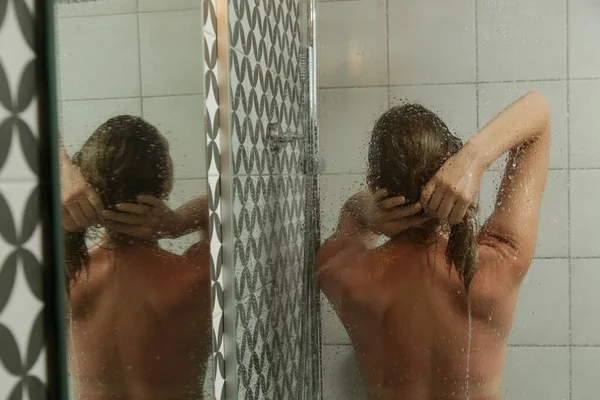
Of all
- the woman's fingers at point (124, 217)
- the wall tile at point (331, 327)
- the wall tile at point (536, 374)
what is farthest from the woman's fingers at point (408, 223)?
the woman's fingers at point (124, 217)

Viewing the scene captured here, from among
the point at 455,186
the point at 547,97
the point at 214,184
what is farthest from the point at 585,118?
the point at 214,184

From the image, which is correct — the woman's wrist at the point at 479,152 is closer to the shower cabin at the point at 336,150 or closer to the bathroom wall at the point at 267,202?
the shower cabin at the point at 336,150

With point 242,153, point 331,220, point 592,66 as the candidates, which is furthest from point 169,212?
point 592,66

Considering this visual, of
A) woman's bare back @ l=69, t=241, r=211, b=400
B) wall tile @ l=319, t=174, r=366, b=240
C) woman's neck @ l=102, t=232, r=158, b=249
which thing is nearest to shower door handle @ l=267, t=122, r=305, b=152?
wall tile @ l=319, t=174, r=366, b=240

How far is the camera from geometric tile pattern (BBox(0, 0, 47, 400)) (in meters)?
0.45

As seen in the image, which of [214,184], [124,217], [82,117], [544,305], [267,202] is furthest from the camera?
[544,305]

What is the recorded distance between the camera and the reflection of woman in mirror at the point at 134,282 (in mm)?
574

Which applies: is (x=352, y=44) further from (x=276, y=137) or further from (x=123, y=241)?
(x=123, y=241)

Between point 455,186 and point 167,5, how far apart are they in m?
0.69

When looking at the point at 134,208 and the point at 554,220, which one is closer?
the point at 134,208

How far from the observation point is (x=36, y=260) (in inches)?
18.9

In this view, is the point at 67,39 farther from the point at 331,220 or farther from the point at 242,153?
the point at 331,220

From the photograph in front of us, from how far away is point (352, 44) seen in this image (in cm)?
126

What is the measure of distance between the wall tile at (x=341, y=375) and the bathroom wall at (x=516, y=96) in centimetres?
28
